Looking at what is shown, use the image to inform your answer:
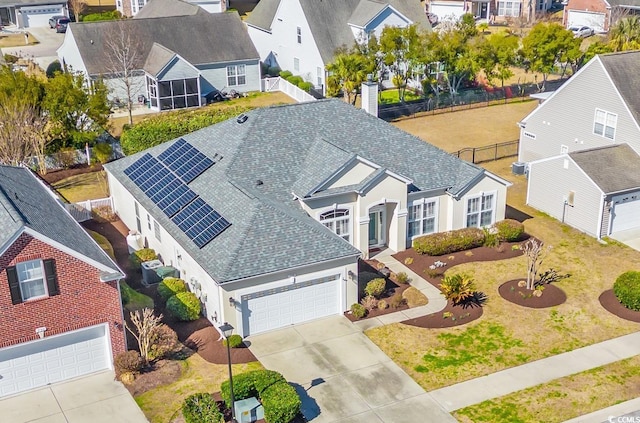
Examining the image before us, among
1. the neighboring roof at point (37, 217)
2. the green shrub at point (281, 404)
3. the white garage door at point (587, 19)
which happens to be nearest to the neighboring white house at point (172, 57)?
the neighboring roof at point (37, 217)

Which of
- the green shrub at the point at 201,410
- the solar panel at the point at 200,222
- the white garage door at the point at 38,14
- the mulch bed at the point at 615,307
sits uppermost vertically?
the white garage door at the point at 38,14

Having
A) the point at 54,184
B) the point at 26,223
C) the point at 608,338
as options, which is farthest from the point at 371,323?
the point at 54,184

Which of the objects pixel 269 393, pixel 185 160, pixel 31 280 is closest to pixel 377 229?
pixel 185 160

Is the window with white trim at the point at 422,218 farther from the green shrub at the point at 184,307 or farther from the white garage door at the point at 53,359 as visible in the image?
the white garage door at the point at 53,359

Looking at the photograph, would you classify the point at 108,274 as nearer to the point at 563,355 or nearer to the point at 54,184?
the point at 563,355

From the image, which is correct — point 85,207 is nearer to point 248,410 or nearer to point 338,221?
point 338,221

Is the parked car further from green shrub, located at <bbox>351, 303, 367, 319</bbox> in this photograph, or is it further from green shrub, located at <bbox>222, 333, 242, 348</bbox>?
green shrub, located at <bbox>222, 333, 242, 348</bbox>
